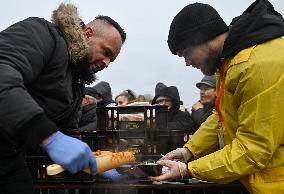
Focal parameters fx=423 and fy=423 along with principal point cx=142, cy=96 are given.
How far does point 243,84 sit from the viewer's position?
264 cm

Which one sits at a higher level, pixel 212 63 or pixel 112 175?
pixel 212 63

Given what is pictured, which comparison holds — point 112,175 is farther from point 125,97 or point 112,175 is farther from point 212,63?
point 125,97

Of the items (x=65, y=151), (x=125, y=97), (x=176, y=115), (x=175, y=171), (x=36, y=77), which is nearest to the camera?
(x=65, y=151)

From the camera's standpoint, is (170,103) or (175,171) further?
(170,103)

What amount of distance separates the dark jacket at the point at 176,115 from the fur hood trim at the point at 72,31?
10.3 feet

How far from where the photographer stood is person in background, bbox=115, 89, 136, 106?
704cm

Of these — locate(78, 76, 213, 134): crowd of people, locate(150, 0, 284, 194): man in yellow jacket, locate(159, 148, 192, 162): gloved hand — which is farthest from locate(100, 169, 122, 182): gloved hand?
locate(78, 76, 213, 134): crowd of people

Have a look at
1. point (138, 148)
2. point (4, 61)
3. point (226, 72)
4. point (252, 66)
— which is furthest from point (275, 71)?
point (138, 148)

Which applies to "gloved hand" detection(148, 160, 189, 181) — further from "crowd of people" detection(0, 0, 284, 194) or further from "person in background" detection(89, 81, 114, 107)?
"person in background" detection(89, 81, 114, 107)

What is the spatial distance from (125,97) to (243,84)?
4565mm

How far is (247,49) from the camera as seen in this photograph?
2.71 m

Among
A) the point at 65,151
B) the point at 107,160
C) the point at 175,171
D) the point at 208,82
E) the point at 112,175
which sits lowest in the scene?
the point at 112,175

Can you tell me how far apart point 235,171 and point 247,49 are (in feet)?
2.59

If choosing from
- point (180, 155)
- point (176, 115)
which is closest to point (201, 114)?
point (176, 115)
